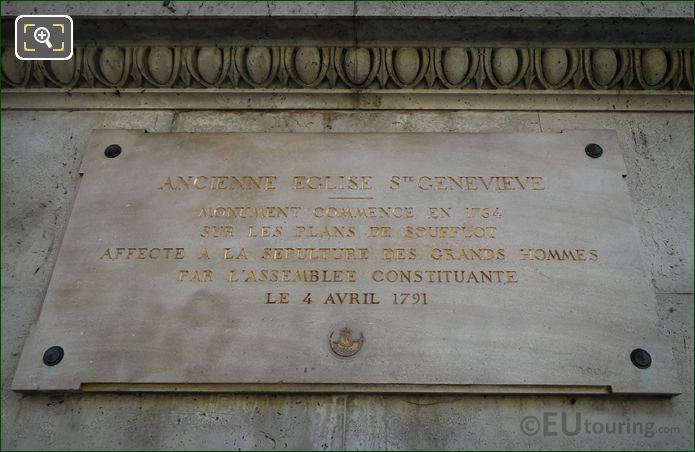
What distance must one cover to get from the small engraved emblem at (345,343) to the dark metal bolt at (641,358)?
63.5 inches

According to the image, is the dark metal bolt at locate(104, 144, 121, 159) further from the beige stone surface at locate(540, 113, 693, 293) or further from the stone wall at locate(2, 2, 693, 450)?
the beige stone surface at locate(540, 113, 693, 293)

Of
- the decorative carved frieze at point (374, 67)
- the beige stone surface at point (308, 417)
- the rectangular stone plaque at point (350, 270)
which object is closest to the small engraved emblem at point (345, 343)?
the rectangular stone plaque at point (350, 270)

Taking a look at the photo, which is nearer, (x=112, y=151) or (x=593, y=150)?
(x=593, y=150)

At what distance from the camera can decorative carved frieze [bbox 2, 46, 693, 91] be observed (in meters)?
4.91

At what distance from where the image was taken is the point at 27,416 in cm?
395

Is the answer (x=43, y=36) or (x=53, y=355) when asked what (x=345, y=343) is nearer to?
(x=53, y=355)

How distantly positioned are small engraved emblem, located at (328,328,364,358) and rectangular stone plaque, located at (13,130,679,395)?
0.01 metres

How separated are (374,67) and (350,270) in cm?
163

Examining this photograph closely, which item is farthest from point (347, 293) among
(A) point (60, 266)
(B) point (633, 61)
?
(B) point (633, 61)

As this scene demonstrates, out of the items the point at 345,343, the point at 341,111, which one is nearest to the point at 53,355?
the point at 345,343

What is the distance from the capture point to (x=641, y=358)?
391 cm

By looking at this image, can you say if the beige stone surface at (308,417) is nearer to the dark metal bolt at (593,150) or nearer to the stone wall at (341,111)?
the stone wall at (341,111)

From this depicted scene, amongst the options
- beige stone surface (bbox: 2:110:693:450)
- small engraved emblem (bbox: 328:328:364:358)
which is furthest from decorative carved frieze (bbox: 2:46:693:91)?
small engraved emblem (bbox: 328:328:364:358)

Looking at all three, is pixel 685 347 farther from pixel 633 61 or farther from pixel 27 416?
pixel 27 416
